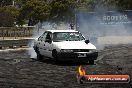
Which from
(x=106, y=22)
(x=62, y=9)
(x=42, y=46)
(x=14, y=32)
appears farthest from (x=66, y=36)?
(x=62, y=9)

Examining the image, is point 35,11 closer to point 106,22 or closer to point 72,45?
point 106,22

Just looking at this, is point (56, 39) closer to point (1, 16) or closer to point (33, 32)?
point (33, 32)

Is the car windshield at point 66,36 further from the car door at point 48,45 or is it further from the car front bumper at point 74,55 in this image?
the car front bumper at point 74,55

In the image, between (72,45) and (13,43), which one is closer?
(72,45)

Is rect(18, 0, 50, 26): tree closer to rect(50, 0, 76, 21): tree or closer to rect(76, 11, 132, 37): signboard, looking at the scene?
rect(50, 0, 76, 21): tree

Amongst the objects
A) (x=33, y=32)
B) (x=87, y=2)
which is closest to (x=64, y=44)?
(x=33, y=32)

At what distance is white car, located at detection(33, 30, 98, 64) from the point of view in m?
15.7

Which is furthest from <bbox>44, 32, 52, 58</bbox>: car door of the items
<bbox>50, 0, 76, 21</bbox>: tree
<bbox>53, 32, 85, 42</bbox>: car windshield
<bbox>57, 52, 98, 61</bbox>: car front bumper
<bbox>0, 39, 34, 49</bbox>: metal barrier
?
<bbox>50, 0, 76, 21</bbox>: tree

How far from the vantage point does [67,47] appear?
51.6 ft

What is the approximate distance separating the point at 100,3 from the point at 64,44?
58.6 m

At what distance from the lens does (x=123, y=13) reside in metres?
41.3

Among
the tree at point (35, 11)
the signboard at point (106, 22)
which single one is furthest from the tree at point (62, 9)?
the signboard at point (106, 22)

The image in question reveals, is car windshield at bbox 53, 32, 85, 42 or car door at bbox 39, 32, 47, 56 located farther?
car door at bbox 39, 32, 47, 56

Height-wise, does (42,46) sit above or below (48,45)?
below
